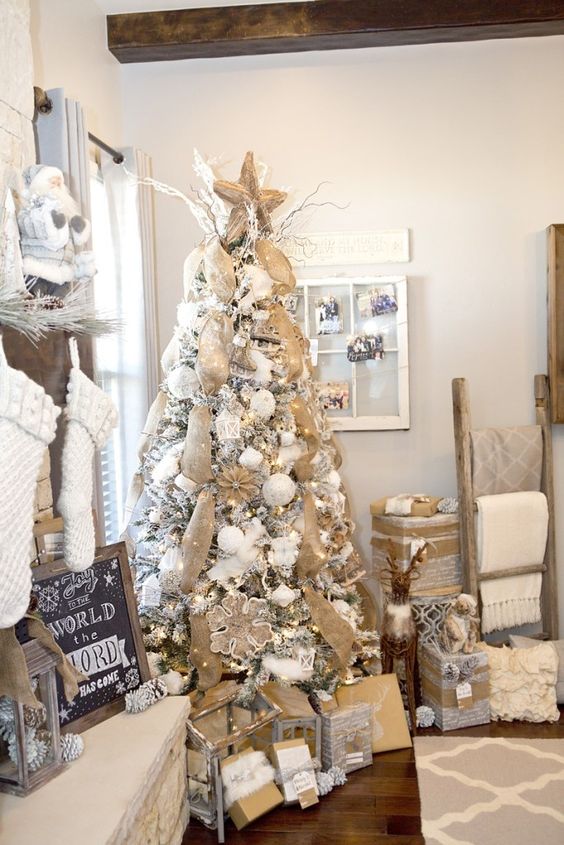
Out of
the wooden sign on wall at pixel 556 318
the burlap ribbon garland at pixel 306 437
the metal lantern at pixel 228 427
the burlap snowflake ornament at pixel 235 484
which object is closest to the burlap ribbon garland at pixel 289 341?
the burlap ribbon garland at pixel 306 437

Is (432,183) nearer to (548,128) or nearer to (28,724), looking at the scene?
(548,128)

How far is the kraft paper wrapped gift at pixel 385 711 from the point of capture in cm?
286

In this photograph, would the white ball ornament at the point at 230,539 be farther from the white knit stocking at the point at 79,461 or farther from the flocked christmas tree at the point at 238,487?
the white knit stocking at the point at 79,461

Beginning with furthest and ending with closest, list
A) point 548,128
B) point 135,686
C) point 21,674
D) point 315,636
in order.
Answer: point 548,128, point 315,636, point 135,686, point 21,674

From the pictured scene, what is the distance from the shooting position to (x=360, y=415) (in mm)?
3658

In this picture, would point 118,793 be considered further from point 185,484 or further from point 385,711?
point 385,711

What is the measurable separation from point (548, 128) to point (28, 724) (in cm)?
328

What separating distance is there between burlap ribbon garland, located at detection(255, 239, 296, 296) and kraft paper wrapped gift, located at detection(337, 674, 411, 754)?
151cm

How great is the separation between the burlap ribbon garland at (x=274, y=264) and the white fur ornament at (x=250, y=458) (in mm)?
600

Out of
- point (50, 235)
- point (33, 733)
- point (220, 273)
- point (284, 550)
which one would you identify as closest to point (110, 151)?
point (220, 273)

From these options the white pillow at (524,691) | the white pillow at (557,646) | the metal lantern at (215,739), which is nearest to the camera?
the metal lantern at (215,739)

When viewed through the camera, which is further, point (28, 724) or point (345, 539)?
point (345, 539)

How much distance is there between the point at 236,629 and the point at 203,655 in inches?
5.5

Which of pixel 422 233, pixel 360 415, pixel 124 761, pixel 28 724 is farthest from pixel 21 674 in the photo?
pixel 422 233
